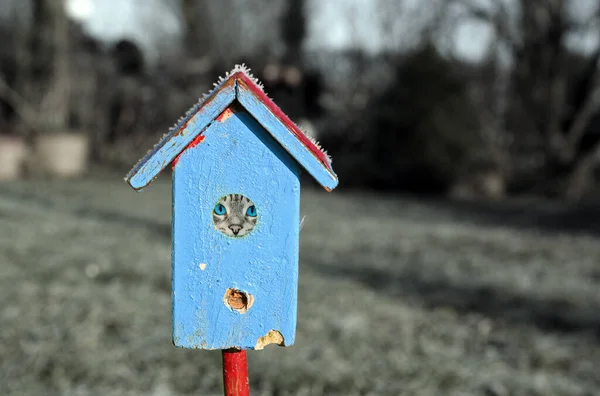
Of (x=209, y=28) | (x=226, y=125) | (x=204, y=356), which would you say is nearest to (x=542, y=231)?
(x=204, y=356)

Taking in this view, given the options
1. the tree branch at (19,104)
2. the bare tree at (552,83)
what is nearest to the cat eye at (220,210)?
the bare tree at (552,83)

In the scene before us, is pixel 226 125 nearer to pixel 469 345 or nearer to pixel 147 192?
pixel 469 345

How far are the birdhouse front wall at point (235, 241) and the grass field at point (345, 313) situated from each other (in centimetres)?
173

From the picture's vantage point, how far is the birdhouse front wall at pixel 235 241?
1.28m

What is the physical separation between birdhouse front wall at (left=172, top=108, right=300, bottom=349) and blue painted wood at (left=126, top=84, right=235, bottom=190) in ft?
0.09

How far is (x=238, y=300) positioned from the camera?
133 cm

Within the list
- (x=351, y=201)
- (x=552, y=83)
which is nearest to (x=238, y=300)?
(x=351, y=201)

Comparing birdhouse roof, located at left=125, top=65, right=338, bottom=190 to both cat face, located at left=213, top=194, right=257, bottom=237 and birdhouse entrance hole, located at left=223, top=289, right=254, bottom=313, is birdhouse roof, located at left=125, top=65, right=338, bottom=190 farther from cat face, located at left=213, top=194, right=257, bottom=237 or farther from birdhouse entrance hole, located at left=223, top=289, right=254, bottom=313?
birdhouse entrance hole, located at left=223, top=289, right=254, bottom=313

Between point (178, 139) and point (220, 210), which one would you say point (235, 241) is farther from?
point (178, 139)

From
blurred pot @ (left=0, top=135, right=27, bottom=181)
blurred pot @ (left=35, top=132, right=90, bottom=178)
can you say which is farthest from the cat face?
blurred pot @ (left=35, top=132, right=90, bottom=178)

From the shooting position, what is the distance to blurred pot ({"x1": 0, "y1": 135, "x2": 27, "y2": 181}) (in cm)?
1220

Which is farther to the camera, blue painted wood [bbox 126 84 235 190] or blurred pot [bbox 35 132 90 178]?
blurred pot [bbox 35 132 90 178]

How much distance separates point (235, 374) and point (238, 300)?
0.46ft

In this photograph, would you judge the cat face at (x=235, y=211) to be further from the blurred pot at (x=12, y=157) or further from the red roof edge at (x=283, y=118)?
the blurred pot at (x=12, y=157)
